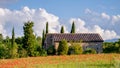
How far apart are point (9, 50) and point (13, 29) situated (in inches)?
546

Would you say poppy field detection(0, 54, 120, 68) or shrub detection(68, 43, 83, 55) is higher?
shrub detection(68, 43, 83, 55)

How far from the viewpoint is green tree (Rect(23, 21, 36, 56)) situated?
194ft

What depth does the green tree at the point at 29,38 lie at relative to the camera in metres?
59.0

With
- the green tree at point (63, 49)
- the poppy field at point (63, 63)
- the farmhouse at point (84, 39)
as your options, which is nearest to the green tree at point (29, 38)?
the green tree at point (63, 49)

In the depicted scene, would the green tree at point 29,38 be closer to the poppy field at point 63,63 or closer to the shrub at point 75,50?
the shrub at point 75,50

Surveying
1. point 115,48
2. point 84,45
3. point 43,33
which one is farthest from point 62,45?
point 43,33

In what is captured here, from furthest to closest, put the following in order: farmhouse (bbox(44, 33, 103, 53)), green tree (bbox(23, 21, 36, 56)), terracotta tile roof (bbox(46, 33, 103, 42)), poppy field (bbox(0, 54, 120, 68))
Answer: terracotta tile roof (bbox(46, 33, 103, 42)) → farmhouse (bbox(44, 33, 103, 53)) → green tree (bbox(23, 21, 36, 56)) → poppy field (bbox(0, 54, 120, 68))

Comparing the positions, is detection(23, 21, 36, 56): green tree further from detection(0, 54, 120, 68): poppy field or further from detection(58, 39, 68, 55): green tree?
detection(0, 54, 120, 68): poppy field

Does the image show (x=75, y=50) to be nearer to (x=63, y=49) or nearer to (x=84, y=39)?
(x=63, y=49)

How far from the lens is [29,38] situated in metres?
60.5

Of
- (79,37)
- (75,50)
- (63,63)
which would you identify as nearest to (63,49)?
(75,50)

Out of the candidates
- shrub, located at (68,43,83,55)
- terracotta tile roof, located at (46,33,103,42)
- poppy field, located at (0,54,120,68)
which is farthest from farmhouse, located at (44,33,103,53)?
poppy field, located at (0,54,120,68)

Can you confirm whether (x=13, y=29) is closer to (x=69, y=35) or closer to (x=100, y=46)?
(x=69, y=35)

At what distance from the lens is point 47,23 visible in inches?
3519
